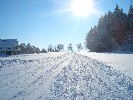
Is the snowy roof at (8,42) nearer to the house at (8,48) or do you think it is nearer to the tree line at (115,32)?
the house at (8,48)

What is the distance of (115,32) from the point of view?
69.4 meters

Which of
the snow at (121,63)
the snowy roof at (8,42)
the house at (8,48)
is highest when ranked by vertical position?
the snowy roof at (8,42)

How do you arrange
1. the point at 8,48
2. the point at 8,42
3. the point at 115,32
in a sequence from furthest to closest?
the point at 8,42 → the point at 8,48 → the point at 115,32

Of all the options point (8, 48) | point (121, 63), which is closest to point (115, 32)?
point (8, 48)

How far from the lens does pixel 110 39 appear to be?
68.3 meters

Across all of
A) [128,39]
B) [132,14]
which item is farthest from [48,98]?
[132,14]

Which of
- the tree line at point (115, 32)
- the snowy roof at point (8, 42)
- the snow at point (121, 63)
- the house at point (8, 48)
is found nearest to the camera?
the snow at point (121, 63)

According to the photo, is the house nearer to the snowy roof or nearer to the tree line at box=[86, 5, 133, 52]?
the snowy roof

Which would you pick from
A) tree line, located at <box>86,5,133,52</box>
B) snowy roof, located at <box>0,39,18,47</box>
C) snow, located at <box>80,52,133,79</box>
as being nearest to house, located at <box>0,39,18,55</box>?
snowy roof, located at <box>0,39,18,47</box>

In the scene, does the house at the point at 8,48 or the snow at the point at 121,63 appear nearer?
the snow at the point at 121,63

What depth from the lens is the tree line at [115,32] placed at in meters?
67.8

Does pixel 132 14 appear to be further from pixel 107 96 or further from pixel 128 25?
pixel 107 96

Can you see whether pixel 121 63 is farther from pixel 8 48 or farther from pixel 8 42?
pixel 8 42

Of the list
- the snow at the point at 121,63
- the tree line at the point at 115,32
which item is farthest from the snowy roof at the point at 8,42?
the snow at the point at 121,63
